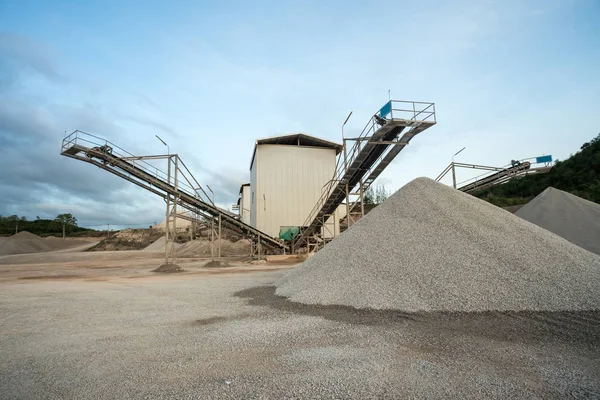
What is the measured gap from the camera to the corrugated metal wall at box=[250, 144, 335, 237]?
21.0 meters

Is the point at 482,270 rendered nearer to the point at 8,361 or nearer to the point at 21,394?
the point at 21,394

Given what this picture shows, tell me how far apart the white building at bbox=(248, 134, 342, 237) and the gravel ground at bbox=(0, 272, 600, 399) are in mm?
14806

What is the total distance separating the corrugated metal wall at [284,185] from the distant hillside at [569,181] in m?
22.6

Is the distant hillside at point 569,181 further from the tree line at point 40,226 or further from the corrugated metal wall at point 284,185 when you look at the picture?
Result: the tree line at point 40,226

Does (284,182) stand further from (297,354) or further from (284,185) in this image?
(297,354)

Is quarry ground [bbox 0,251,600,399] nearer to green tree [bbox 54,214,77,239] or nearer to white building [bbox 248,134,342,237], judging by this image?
white building [bbox 248,134,342,237]

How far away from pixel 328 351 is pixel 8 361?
3.72 metres

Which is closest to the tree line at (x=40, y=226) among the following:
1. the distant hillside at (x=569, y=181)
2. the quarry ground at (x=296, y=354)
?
the quarry ground at (x=296, y=354)

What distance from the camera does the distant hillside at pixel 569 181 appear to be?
30.8m

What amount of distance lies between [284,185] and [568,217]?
1463 cm

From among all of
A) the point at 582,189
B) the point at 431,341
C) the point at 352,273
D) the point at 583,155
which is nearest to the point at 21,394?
the point at 431,341

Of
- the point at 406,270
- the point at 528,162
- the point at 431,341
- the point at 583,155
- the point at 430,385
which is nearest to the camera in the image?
the point at 430,385

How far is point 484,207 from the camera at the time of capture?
26.8 feet

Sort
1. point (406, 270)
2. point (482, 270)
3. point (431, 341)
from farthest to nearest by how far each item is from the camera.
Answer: point (406, 270) < point (482, 270) < point (431, 341)
